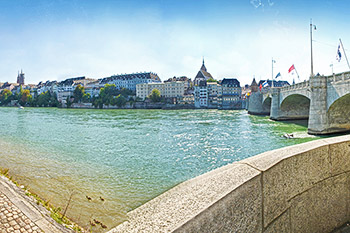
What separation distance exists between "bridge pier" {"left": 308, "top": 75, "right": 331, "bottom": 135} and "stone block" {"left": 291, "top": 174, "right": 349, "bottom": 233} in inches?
837

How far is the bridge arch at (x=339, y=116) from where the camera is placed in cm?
2048

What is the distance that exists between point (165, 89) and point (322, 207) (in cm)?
11329

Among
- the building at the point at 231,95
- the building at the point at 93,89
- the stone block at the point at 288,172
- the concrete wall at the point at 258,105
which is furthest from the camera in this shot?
the building at the point at 93,89

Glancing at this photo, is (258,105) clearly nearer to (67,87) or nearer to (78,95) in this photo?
(78,95)

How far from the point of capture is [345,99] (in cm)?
1956

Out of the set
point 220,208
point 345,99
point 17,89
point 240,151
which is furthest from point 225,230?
→ point 17,89

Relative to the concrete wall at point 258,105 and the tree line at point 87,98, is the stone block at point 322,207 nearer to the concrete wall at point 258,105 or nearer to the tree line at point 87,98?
the concrete wall at point 258,105

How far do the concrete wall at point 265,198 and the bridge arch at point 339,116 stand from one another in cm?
2135

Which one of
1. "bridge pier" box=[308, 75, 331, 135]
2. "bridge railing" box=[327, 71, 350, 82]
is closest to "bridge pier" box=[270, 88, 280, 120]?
"bridge pier" box=[308, 75, 331, 135]

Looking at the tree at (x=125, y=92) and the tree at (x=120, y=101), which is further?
the tree at (x=125, y=92)

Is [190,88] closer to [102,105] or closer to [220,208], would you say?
[102,105]

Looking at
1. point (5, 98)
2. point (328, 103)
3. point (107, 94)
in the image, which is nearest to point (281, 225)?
point (328, 103)

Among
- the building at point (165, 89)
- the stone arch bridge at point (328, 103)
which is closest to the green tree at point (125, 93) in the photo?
the building at point (165, 89)

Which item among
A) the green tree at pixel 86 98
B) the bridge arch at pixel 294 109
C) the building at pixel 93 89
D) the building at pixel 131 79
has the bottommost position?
the bridge arch at pixel 294 109
